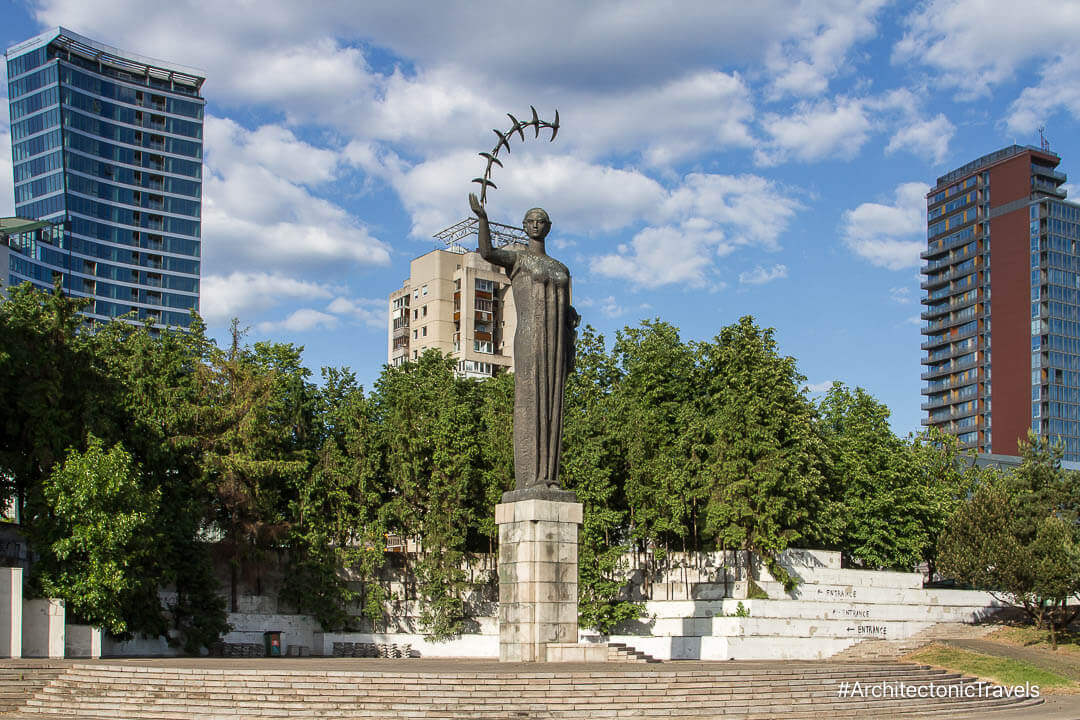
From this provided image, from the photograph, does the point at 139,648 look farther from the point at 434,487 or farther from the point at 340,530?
the point at 434,487

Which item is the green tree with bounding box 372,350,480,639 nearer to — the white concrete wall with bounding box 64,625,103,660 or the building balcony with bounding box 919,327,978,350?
the white concrete wall with bounding box 64,625,103,660

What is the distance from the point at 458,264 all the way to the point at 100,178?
3890cm

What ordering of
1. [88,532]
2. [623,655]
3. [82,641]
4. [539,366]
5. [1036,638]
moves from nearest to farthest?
1. [539,366]
2. [623,655]
3. [88,532]
4. [82,641]
5. [1036,638]

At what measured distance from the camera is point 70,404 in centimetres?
2966

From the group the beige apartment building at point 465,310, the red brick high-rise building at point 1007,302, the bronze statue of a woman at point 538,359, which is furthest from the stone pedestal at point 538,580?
the red brick high-rise building at point 1007,302

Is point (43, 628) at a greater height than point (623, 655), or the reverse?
point (623, 655)

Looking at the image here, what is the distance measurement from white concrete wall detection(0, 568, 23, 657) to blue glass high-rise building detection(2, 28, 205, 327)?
7142 centimetres

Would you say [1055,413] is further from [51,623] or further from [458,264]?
[51,623]

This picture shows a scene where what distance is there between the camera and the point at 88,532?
26.0 metres

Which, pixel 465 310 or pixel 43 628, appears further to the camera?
pixel 465 310

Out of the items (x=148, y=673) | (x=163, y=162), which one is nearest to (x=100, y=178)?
(x=163, y=162)

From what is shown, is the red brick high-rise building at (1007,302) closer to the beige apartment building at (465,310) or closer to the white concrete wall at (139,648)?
the beige apartment building at (465,310)

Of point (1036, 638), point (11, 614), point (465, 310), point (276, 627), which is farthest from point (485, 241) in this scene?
point (465, 310)

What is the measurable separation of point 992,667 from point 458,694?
20906 mm
